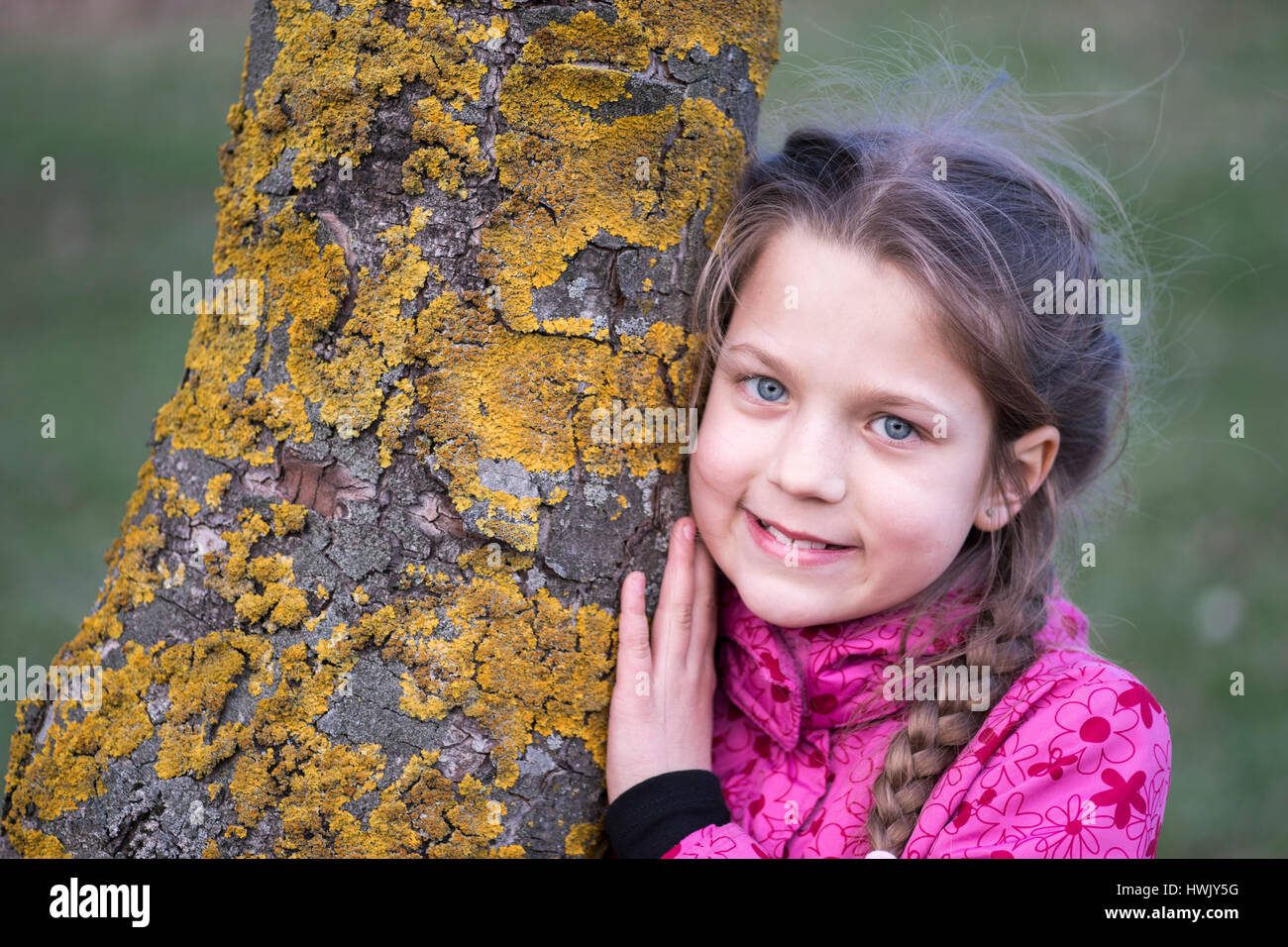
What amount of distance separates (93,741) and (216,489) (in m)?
0.45

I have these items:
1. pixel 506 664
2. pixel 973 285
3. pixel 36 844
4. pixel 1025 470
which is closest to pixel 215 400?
pixel 506 664

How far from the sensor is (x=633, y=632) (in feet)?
5.76

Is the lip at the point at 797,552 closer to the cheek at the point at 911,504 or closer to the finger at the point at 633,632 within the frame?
the cheek at the point at 911,504

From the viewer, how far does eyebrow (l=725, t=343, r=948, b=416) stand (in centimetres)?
169

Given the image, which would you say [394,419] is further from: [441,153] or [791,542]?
[791,542]

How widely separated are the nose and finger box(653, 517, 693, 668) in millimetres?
212

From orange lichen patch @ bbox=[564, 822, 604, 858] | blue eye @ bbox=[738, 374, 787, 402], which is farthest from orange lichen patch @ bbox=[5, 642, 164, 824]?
blue eye @ bbox=[738, 374, 787, 402]

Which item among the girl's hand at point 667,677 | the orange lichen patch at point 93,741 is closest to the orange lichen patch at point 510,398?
the girl's hand at point 667,677

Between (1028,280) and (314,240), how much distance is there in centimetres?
122

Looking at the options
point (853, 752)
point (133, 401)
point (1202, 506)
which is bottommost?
point (853, 752)

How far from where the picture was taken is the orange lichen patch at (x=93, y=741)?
1670 mm

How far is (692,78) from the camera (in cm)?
170

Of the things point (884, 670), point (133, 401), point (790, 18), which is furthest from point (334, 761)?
point (790, 18)

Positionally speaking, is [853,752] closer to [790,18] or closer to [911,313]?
[911,313]
